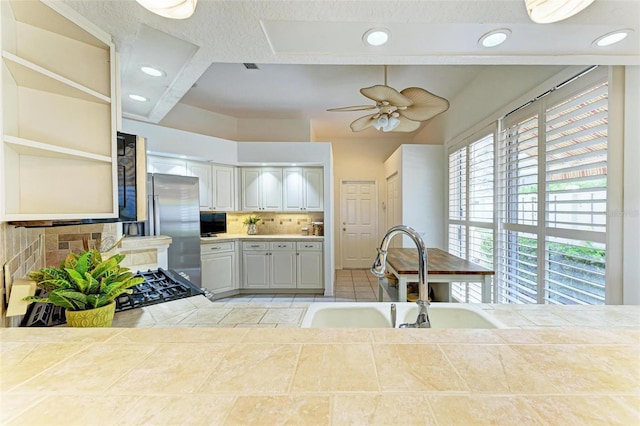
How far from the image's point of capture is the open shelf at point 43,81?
3.16ft

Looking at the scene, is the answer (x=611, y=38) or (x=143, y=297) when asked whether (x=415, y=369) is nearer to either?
(x=143, y=297)

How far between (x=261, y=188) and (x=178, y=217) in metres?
1.34

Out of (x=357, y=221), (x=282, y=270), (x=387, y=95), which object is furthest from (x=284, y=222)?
(x=387, y=95)

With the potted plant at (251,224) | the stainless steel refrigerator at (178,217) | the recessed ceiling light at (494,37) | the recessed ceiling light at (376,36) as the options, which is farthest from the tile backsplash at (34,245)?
the potted plant at (251,224)

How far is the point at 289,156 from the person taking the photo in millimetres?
4293

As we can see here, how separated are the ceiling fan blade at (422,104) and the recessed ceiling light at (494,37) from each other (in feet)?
2.83

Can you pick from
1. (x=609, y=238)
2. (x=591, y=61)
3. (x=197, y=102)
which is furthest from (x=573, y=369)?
(x=197, y=102)

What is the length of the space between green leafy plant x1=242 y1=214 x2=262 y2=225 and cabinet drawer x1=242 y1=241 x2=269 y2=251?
47 cm

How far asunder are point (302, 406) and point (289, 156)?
407cm

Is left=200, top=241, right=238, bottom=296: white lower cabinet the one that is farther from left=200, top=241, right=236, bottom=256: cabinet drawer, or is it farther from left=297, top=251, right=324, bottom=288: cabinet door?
left=297, top=251, right=324, bottom=288: cabinet door

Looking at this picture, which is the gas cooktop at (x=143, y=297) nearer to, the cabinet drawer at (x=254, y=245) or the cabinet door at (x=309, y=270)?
the cabinet drawer at (x=254, y=245)

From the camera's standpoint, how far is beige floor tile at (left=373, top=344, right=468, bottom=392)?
47 centimetres

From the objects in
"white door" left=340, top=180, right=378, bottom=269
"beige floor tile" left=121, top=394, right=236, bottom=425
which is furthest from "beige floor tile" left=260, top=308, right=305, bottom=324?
"white door" left=340, top=180, right=378, bottom=269

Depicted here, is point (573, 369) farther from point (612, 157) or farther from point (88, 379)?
point (612, 157)
